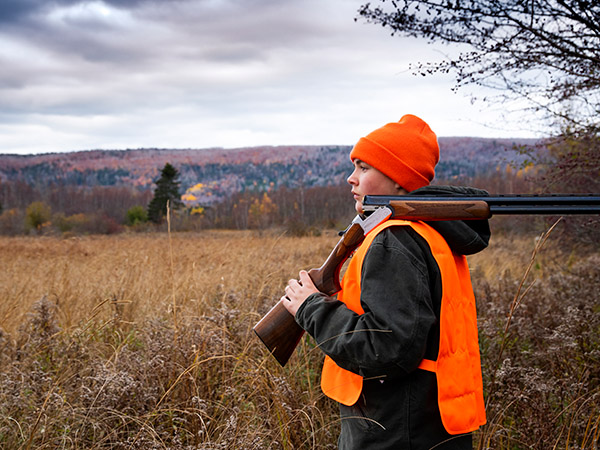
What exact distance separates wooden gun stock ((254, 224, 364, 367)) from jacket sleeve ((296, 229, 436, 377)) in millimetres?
291

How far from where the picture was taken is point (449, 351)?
68.6 inches

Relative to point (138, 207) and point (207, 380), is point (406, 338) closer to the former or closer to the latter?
point (207, 380)

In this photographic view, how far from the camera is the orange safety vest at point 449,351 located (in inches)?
67.5

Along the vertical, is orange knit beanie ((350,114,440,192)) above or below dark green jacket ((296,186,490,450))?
above

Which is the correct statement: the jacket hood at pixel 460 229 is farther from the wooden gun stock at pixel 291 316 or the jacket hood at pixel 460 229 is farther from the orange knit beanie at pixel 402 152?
the wooden gun stock at pixel 291 316

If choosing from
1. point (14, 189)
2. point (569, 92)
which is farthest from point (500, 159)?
point (14, 189)

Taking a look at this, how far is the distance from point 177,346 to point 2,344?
61.7 inches

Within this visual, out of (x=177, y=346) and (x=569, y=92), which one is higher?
(x=569, y=92)

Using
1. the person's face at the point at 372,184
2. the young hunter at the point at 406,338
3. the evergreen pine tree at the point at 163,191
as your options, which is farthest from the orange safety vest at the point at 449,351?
the evergreen pine tree at the point at 163,191

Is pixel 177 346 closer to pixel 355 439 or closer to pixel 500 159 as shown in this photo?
pixel 355 439

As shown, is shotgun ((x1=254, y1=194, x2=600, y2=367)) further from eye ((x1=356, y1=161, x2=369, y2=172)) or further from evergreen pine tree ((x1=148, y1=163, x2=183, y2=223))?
evergreen pine tree ((x1=148, y1=163, x2=183, y2=223))

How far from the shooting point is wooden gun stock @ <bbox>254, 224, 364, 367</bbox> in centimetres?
206

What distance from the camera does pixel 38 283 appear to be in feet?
22.9

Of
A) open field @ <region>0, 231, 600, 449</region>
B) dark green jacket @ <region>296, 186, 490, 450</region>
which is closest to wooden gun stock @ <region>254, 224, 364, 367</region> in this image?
dark green jacket @ <region>296, 186, 490, 450</region>
